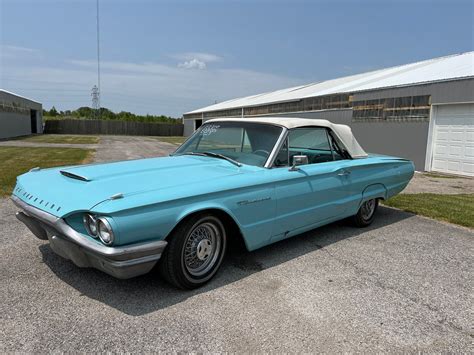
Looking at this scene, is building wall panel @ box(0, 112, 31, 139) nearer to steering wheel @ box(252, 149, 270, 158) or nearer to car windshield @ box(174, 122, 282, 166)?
car windshield @ box(174, 122, 282, 166)

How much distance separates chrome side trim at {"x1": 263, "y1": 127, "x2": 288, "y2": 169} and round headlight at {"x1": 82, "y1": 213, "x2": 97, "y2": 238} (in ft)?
6.12

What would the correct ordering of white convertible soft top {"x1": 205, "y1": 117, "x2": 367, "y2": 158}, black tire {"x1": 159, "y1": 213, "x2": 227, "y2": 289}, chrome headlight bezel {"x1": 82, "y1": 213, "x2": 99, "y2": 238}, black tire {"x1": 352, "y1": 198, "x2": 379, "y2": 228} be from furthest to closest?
black tire {"x1": 352, "y1": 198, "x2": 379, "y2": 228}
white convertible soft top {"x1": 205, "y1": 117, "x2": 367, "y2": 158}
black tire {"x1": 159, "y1": 213, "x2": 227, "y2": 289}
chrome headlight bezel {"x1": 82, "y1": 213, "x2": 99, "y2": 238}

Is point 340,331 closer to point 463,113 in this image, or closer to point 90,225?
point 90,225

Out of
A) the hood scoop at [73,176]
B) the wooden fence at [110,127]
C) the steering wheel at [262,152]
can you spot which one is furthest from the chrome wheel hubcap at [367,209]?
the wooden fence at [110,127]

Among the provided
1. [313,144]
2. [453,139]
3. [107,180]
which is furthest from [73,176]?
[453,139]

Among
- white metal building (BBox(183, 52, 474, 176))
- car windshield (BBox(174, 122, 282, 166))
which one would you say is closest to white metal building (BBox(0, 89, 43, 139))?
white metal building (BBox(183, 52, 474, 176))

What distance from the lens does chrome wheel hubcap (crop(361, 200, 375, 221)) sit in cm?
542

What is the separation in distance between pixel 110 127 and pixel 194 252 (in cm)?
5110

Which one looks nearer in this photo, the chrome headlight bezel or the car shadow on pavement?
the chrome headlight bezel

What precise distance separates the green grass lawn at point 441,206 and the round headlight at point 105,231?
5.47 meters

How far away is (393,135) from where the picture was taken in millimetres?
14773

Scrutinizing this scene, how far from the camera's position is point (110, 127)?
51.0 m

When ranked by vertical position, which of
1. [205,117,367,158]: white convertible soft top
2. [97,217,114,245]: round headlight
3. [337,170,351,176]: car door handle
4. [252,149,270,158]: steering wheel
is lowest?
[97,217,114,245]: round headlight

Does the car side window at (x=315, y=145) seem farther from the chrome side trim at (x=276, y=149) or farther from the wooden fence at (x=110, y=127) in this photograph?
the wooden fence at (x=110, y=127)
